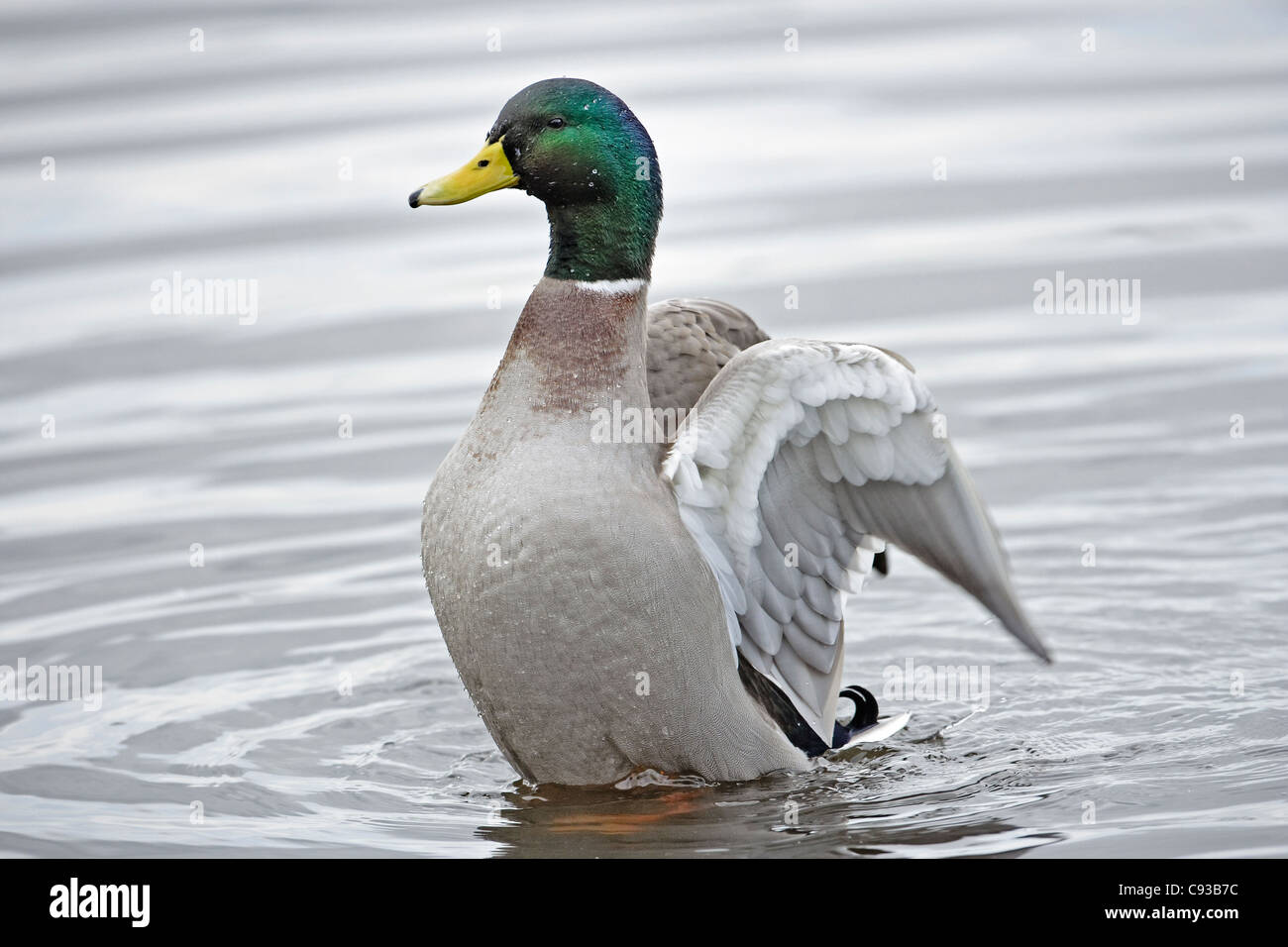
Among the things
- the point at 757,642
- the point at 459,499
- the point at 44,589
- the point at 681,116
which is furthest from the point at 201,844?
the point at 681,116

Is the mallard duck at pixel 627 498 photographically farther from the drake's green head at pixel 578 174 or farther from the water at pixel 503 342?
the water at pixel 503 342

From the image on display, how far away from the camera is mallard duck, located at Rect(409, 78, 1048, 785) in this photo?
5.36 m

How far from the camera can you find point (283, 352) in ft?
32.4

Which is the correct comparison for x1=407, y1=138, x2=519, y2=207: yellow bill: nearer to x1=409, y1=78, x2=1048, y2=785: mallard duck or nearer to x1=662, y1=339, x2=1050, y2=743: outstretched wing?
x1=409, y1=78, x2=1048, y2=785: mallard duck

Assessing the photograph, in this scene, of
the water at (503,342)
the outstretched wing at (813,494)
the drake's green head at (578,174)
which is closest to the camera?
the outstretched wing at (813,494)

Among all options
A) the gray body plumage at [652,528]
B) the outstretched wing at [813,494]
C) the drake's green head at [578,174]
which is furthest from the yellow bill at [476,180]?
the outstretched wing at [813,494]

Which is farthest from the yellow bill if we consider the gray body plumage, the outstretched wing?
the outstretched wing

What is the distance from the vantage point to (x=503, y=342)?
9.74 m

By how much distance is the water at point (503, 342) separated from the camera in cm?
592

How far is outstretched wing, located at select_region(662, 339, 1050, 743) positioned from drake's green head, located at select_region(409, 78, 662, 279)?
502 millimetres

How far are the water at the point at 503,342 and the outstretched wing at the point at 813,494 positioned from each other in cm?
53

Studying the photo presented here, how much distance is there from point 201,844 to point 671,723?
1352 mm

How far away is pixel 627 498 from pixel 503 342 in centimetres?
445
